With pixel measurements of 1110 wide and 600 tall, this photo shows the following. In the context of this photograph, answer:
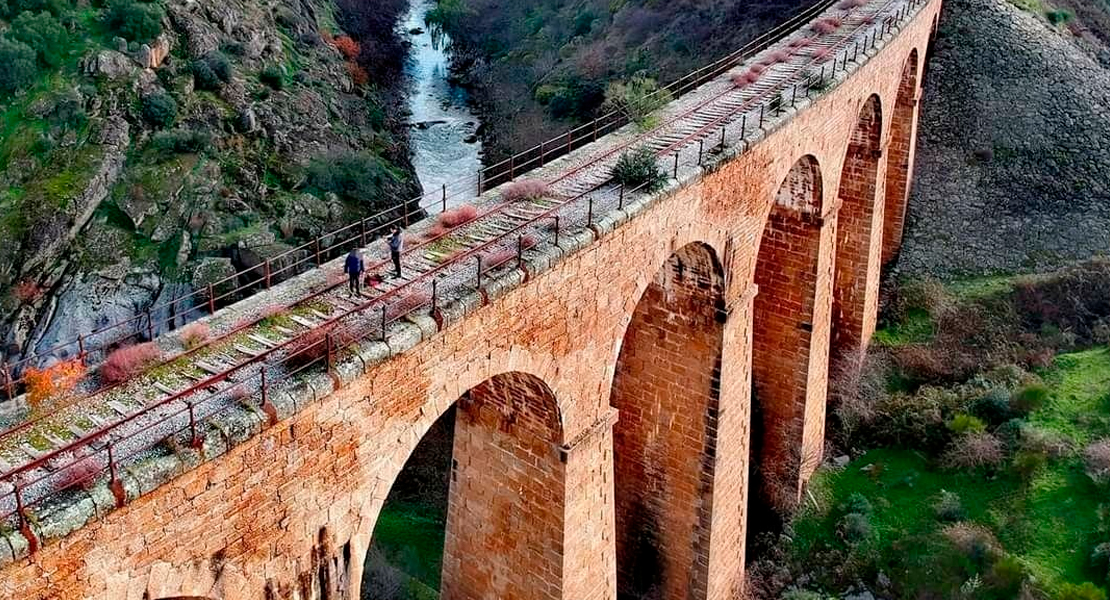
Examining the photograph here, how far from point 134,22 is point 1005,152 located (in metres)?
25.2

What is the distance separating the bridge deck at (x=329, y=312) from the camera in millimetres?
7324

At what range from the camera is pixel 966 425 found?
19.5 metres

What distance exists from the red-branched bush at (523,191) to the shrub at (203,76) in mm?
22258

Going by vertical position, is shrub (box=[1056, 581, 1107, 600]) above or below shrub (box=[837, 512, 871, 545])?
above

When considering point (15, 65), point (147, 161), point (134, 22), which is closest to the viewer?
point (15, 65)

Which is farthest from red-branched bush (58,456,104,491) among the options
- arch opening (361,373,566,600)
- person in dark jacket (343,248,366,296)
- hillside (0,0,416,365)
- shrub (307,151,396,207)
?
shrub (307,151,396,207)

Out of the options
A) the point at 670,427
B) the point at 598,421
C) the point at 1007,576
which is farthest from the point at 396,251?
the point at 1007,576

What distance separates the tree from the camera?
95.8 ft

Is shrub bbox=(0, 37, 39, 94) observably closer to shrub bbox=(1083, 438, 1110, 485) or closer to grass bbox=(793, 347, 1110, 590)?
grass bbox=(793, 347, 1110, 590)

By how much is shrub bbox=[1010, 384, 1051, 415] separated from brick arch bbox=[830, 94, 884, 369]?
346 cm

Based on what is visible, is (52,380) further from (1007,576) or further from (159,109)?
(159,109)

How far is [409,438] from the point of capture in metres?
9.16

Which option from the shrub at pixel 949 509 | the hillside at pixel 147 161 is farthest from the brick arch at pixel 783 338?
the hillside at pixel 147 161

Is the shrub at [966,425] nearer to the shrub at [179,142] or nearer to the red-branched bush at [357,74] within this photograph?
the shrub at [179,142]
